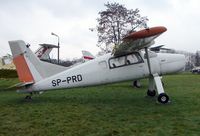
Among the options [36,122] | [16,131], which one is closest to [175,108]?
[36,122]

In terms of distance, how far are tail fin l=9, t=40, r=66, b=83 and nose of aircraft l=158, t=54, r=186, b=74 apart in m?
4.43

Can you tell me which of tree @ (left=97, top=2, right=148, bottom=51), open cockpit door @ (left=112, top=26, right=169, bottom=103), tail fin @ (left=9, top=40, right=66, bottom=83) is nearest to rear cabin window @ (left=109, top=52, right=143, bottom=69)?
open cockpit door @ (left=112, top=26, right=169, bottom=103)

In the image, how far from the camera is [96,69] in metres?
13.0

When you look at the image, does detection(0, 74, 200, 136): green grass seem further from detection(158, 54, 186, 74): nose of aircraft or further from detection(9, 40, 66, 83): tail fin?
detection(158, 54, 186, 74): nose of aircraft

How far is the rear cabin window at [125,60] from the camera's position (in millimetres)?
13117

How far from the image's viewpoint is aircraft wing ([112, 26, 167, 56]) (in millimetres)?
10773

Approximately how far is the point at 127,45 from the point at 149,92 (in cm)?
323

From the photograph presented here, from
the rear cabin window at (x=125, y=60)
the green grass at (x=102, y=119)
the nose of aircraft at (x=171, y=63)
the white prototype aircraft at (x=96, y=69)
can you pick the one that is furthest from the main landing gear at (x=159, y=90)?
the rear cabin window at (x=125, y=60)

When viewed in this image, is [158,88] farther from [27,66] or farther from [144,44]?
[27,66]

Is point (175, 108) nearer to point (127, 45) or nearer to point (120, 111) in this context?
point (120, 111)

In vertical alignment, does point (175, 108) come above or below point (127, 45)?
below

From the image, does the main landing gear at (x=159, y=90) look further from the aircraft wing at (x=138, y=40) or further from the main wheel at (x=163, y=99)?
the aircraft wing at (x=138, y=40)

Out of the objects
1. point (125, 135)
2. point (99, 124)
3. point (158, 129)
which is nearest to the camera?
point (125, 135)

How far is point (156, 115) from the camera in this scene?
9375 millimetres
